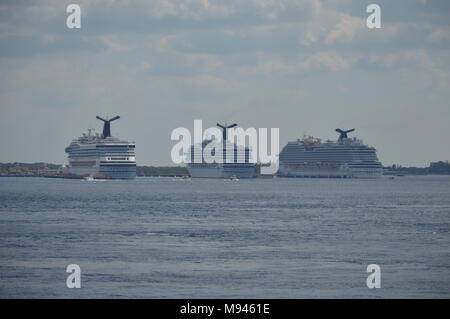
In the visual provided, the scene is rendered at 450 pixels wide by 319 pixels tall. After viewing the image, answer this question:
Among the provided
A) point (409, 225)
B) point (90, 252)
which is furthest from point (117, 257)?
point (409, 225)

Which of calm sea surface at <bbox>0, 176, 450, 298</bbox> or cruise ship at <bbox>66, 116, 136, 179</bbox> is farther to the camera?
cruise ship at <bbox>66, 116, 136, 179</bbox>

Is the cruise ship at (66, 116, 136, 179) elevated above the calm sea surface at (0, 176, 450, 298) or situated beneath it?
elevated above

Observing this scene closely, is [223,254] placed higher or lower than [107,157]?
lower

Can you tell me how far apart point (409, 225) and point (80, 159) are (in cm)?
14482

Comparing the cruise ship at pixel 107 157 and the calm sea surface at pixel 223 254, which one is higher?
the cruise ship at pixel 107 157

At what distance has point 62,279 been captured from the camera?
111 ft

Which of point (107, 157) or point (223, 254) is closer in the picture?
point (223, 254)

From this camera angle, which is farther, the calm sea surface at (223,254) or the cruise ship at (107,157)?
the cruise ship at (107,157)

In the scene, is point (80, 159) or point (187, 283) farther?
point (80, 159)
